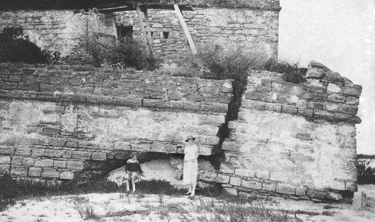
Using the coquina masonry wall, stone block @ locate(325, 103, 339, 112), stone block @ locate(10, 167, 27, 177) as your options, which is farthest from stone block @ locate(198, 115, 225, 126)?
the coquina masonry wall

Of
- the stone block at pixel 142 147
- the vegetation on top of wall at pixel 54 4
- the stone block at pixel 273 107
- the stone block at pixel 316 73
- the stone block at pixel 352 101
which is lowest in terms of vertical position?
the stone block at pixel 142 147

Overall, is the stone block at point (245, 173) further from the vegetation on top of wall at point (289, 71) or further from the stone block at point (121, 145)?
the stone block at point (121, 145)

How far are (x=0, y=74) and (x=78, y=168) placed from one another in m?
2.68

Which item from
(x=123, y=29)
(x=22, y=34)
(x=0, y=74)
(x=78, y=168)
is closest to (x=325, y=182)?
(x=78, y=168)

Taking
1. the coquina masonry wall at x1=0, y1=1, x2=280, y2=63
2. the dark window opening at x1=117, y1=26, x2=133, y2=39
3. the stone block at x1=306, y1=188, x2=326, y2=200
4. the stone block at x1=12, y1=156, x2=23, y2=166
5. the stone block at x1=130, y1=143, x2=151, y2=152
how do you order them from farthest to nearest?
the dark window opening at x1=117, y1=26, x2=133, y2=39, the coquina masonry wall at x1=0, y1=1, x2=280, y2=63, the stone block at x1=12, y1=156, x2=23, y2=166, the stone block at x1=130, y1=143, x2=151, y2=152, the stone block at x1=306, y1=188, x2=326, y2=200

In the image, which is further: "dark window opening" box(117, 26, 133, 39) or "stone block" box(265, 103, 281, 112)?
"dark window opening" box(117, 26, 133, 39)

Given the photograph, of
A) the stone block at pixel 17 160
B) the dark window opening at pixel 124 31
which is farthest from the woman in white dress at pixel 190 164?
the dark window opening at pixel 124 31

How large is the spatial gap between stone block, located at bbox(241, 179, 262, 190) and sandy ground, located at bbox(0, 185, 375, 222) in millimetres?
370

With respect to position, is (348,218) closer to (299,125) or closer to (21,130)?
(299,125)

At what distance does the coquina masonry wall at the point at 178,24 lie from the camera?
10820mm

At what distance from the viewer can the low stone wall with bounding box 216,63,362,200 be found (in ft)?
21.0

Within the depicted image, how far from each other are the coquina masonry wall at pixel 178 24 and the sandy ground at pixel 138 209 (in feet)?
19.3

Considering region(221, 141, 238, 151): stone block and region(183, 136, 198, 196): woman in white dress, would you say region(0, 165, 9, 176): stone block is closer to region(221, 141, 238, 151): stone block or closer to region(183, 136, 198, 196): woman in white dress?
region(183, 136, 198, 196): woman in white dress

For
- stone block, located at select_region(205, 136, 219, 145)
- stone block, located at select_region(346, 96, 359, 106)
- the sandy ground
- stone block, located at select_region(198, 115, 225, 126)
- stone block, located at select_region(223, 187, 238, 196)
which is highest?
stone block, located at select_region(346, 96, 359, 106)
